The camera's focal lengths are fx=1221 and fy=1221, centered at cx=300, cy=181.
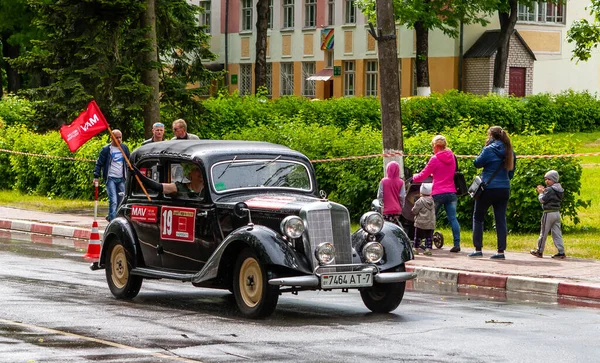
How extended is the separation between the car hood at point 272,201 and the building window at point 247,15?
5960 cm

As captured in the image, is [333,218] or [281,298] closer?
[333,218]

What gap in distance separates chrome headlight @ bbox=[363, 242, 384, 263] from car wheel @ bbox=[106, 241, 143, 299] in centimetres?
283

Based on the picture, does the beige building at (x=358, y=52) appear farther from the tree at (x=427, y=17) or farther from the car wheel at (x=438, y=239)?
the car wheel at (x=438, y=239)

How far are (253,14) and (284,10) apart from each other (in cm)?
241

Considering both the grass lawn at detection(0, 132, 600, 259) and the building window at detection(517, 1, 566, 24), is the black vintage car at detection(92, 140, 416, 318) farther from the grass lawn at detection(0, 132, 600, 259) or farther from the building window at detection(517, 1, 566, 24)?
the building window at detection(517, 1, 566, 24)

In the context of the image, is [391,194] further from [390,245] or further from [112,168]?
[112,168]

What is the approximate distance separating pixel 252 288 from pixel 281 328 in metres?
0.81

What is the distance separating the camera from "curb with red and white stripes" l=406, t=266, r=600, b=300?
14461mm

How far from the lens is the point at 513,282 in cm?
1524

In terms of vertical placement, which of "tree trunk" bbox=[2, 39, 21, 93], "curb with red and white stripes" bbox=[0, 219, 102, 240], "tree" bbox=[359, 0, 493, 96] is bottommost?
"curb with red and white stripes" bbox=[0, 219, 102, 240]

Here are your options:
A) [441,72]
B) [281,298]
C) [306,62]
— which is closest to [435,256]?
[281,298]

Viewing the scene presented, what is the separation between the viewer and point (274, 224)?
479 inches

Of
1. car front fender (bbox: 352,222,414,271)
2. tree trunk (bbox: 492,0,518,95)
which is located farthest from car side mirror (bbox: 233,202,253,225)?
tree trunk (bbox: 492,0,518,95)

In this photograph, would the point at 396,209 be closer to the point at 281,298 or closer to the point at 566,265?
the point at 566,265
